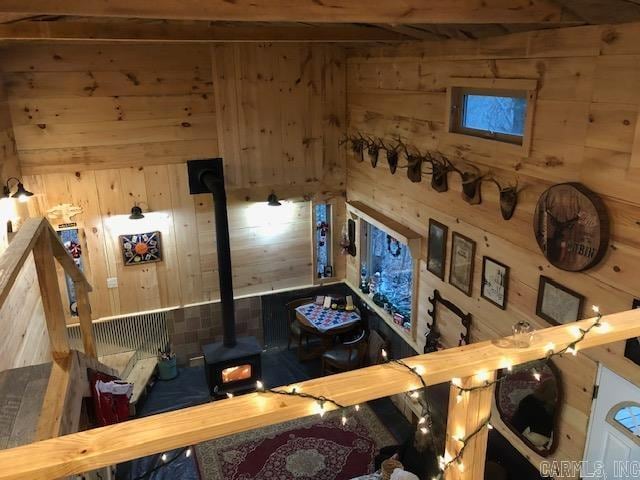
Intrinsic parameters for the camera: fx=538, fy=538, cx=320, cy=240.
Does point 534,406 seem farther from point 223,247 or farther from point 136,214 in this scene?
point 136,214

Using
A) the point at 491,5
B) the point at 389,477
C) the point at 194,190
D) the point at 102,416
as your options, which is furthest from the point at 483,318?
the point at 194,190

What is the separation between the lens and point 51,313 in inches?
122

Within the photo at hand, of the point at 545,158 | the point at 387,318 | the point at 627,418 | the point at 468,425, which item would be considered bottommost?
the point at 387,318

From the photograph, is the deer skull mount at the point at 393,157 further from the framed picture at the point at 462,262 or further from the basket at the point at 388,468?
the basket at the point at 388,468

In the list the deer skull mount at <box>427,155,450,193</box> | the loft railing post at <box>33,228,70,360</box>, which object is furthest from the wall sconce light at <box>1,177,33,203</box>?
the deer skull mount at <box>427,155,450,193</box>

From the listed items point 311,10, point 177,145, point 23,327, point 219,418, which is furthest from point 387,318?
point 219,418

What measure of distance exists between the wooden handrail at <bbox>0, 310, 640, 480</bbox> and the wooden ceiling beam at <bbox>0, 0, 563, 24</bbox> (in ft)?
6.45

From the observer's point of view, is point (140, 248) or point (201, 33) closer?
point (201, 33)

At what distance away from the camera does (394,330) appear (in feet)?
20.8

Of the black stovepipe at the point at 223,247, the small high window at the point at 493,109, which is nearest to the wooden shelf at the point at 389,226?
the small high window at the point at 493,109

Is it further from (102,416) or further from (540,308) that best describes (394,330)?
(102,416)

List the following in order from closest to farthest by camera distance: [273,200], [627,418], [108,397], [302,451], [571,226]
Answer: [627,418] → [571,226] → [108,397] → [302,451] → [273,200]

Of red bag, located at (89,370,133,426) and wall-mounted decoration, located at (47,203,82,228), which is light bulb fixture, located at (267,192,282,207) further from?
red bag, located at (89,370,133,426)

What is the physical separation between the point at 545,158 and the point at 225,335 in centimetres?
433
